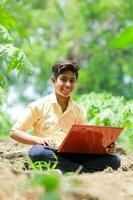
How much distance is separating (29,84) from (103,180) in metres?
19.6

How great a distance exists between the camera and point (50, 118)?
4789 millimetres

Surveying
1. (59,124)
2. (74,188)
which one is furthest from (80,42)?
(74,188)

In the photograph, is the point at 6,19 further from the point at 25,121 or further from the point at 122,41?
the point at 122,41

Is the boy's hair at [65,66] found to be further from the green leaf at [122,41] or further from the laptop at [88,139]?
the green leaf at [122,41]

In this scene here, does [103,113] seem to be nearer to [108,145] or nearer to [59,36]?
[108,145]

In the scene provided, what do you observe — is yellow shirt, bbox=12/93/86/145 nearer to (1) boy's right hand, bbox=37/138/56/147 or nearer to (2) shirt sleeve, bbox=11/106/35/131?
(2) shirt sleeve, bbox=11/106/35/131

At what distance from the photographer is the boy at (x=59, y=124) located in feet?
14.9

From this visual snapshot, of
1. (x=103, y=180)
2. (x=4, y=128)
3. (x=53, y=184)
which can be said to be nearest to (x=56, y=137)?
(x=103, y=180)

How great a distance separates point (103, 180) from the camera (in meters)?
2.92

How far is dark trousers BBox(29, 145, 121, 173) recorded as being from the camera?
4465mm

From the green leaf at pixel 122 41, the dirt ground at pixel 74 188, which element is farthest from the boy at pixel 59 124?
the green leaf at pixel 122 41

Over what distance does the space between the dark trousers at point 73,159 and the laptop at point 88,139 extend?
0.08 meters

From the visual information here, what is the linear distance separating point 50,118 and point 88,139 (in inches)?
20.1

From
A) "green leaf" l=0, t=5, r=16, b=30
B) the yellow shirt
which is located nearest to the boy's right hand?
the yellow shirt
